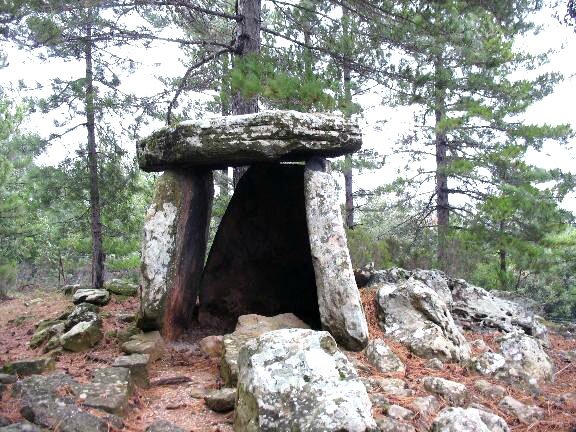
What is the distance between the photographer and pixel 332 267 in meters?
5.23

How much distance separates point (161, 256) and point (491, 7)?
6.30 m

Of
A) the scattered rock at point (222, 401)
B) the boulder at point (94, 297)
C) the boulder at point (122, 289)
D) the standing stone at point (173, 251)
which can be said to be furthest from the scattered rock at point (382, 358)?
the boulder at point (122, 289)

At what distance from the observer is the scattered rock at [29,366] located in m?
4.24

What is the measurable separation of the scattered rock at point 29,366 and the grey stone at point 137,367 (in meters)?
0.57

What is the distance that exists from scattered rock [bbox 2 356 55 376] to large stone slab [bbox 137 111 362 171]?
2.46 meters

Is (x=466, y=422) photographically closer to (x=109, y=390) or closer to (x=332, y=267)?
(x=332, y=267)

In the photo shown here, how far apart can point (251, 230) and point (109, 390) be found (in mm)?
3796

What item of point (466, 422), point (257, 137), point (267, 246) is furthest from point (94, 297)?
point (466, 422)

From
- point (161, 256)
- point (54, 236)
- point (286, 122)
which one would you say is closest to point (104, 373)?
point (161, 256)

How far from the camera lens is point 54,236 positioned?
677 inches

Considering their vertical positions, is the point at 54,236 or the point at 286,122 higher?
the point at 286,122

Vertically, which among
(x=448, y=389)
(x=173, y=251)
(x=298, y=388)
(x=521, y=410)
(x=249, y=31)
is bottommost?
(x=521, y=410)

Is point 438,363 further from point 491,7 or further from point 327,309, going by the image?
point 491,7

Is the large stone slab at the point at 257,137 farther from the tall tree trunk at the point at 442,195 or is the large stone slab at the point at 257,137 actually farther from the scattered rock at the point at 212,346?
the tall tree trunk at the point at 442,195
